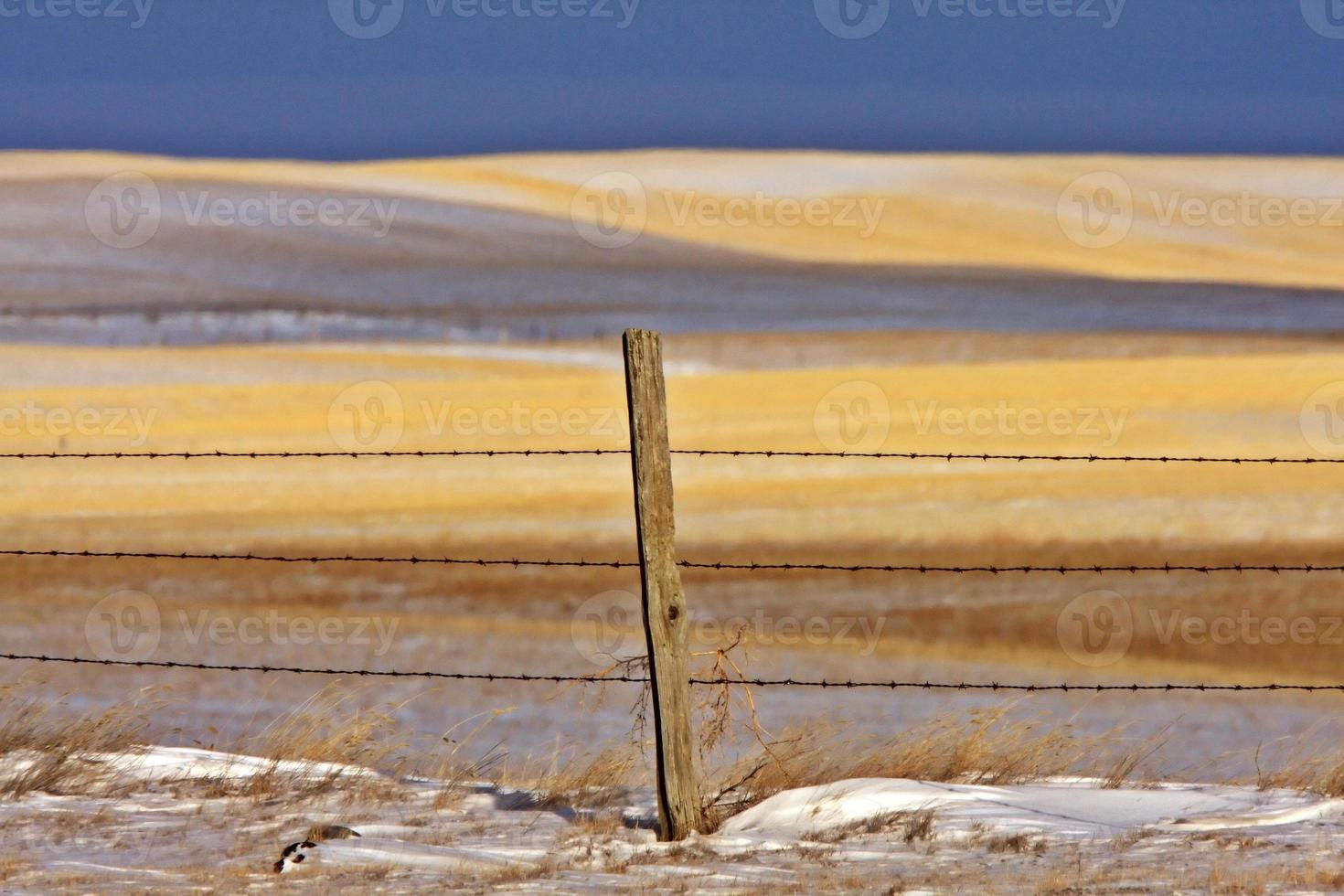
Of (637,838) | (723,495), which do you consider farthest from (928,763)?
(723,495)

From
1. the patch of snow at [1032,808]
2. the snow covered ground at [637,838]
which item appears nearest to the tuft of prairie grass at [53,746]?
the snow covered ground at [637,838]

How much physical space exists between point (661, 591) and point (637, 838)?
2.66 feet

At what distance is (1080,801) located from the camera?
5609 millimetres

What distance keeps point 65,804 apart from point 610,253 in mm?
29166

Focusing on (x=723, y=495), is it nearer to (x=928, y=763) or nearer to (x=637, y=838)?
(x=928, y=763)

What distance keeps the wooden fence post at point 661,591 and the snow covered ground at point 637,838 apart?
0.66 ft

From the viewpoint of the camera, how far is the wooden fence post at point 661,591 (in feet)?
16.7

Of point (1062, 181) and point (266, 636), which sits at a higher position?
point (1062, 181)

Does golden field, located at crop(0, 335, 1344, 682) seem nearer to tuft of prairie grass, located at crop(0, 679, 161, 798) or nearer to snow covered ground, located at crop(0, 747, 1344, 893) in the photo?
tuft of prairie grass, located at crop(0, 679, 161, 798)

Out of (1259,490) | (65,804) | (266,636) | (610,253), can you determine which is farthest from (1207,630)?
(610,253)

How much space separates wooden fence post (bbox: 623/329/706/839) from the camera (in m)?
5.08

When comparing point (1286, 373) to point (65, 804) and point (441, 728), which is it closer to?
point (441, 728)

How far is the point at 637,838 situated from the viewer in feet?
16.9

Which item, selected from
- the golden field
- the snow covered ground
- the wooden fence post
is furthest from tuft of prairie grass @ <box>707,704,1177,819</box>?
the golden field
